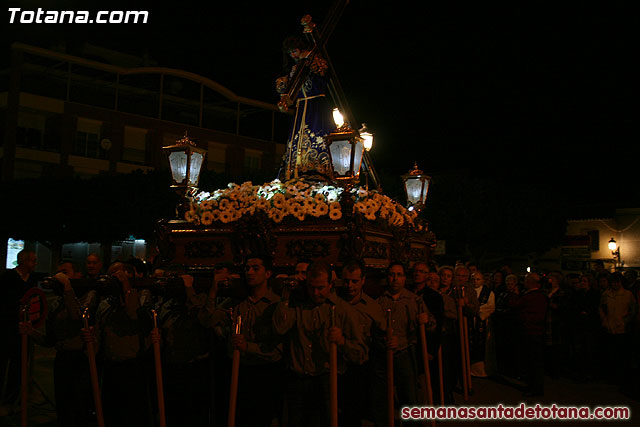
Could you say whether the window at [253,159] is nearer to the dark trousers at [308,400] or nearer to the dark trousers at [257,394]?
the dark trousers at [257,394]

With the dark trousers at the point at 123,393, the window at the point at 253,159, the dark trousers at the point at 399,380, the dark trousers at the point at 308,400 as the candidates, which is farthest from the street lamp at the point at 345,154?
the window at the point at 253,159

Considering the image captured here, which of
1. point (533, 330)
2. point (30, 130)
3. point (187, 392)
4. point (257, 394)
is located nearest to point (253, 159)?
point (30, 130)

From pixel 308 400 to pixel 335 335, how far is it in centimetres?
66

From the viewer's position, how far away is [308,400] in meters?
5.02

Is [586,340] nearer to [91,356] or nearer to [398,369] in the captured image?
[398,369]

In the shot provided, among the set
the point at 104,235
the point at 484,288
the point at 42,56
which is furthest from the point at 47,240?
the point at 484,288

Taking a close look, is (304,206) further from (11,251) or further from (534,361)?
(11,251)

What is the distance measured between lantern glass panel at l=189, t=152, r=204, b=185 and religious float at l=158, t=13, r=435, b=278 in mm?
14

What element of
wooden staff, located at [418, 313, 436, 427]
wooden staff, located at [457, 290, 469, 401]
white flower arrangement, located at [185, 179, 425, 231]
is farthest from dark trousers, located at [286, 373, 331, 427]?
wooden staff, located at [457, 290, 469, 401]

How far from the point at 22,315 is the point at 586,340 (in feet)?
32.4

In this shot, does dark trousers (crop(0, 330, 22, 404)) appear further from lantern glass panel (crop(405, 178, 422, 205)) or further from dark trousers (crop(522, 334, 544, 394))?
dark trousers (crop(522, 334, 544, 394))

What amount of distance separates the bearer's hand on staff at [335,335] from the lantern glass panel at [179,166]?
445cm

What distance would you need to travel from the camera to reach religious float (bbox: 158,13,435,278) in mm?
7566

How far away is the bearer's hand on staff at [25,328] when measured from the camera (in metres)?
5.75
